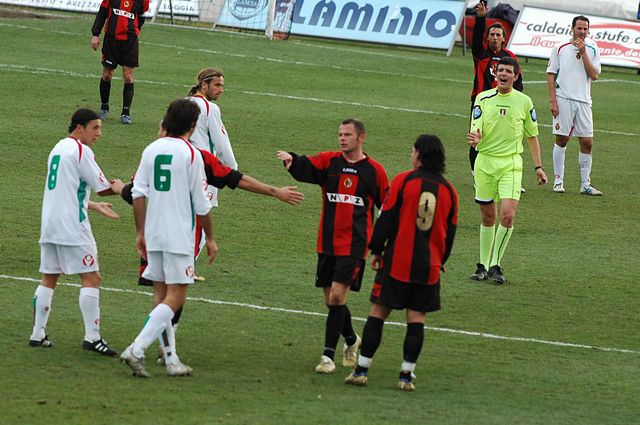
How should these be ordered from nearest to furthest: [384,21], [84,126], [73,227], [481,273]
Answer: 1. [73,227]
2. [84,126]
3. [481,273]
4. [384,21]

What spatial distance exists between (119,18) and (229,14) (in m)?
13.2

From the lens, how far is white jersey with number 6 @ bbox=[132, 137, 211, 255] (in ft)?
27.3

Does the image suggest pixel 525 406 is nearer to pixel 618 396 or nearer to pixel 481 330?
pixel 618 396

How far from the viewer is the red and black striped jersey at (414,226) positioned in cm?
845

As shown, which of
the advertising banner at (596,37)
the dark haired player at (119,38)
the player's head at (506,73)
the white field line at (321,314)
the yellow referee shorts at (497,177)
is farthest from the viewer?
the advertising banner at (596,37)

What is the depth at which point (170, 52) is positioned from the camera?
27719 mm

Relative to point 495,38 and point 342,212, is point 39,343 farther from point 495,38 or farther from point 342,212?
point 495,38

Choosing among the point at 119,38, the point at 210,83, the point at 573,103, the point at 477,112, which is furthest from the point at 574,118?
the point at 210,83

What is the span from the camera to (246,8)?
107ft

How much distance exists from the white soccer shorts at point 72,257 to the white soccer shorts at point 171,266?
0.75 metres

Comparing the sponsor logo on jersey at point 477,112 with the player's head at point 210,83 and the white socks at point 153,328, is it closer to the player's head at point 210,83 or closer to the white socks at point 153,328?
the player's head at point 210,83

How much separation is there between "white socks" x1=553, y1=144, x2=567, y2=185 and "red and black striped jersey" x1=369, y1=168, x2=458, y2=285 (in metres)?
9.22

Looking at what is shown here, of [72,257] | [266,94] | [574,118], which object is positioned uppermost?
[574,118]

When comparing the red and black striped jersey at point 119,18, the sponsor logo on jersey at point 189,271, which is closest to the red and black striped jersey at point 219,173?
the sponsor logo on jersey at point 189,271
